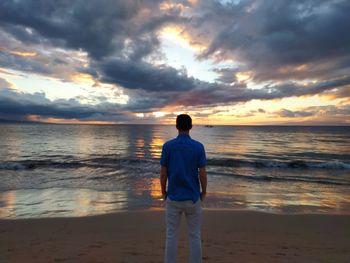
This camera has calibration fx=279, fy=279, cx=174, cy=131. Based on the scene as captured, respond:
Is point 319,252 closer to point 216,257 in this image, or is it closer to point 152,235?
point 216,257

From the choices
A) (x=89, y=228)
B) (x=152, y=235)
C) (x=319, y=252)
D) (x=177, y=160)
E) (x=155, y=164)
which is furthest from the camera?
(x=155, y=164)

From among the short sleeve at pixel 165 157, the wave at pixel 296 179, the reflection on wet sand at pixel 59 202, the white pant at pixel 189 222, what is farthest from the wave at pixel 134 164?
the short sleeve at pixel 165 157

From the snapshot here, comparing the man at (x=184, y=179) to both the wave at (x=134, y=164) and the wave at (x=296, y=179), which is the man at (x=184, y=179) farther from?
the wave at (x=134, y=164)

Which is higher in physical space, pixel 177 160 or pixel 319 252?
pixel 177 160

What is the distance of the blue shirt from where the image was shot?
386cm

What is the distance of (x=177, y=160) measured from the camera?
12.7 feet

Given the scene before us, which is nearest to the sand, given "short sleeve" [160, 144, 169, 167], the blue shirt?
the blue shirt

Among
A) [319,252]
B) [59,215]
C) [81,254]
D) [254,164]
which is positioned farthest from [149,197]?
[254,164]

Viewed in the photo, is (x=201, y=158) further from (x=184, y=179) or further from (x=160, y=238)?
(x=160, y=238)

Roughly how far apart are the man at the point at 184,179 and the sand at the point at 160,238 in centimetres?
166

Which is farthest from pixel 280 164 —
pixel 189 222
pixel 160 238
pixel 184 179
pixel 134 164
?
pixel 184 179

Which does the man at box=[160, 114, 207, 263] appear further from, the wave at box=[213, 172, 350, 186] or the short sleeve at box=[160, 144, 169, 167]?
the wave at box=[213, 172, 350, 186]

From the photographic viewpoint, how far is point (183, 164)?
Answer: 3.87 metres

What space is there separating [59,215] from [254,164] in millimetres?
19288
